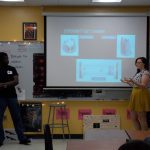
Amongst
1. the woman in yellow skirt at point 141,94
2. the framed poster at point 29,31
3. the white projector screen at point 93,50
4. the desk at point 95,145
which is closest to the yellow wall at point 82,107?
the white projector screen at point 93,50

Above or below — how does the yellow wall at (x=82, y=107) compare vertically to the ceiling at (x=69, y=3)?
below

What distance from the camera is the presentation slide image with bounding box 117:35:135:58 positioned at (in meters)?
6.59

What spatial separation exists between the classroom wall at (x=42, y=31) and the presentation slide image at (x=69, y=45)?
439 millimetres

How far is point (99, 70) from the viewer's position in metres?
6.59

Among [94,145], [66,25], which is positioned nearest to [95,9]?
[66,25]

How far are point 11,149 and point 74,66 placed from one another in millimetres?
1923

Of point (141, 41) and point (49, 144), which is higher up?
point (141, 41)

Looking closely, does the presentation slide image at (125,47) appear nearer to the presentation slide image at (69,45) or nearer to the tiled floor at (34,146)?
the presentation slide image at (69,45)

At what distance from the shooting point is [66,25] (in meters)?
6.56

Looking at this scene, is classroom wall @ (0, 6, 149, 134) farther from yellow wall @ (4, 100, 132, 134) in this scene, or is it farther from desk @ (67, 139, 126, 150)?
desk @ (67, 139, 126, 150)

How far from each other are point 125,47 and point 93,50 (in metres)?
0.61

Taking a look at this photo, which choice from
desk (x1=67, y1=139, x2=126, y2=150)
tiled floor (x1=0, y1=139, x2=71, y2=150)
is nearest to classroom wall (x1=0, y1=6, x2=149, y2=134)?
tiled floor (x1=0, y1=139, x2=71, y2=150)

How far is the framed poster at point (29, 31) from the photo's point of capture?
6664mm

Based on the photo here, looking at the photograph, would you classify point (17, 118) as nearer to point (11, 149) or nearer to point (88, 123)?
point (11, 149)
